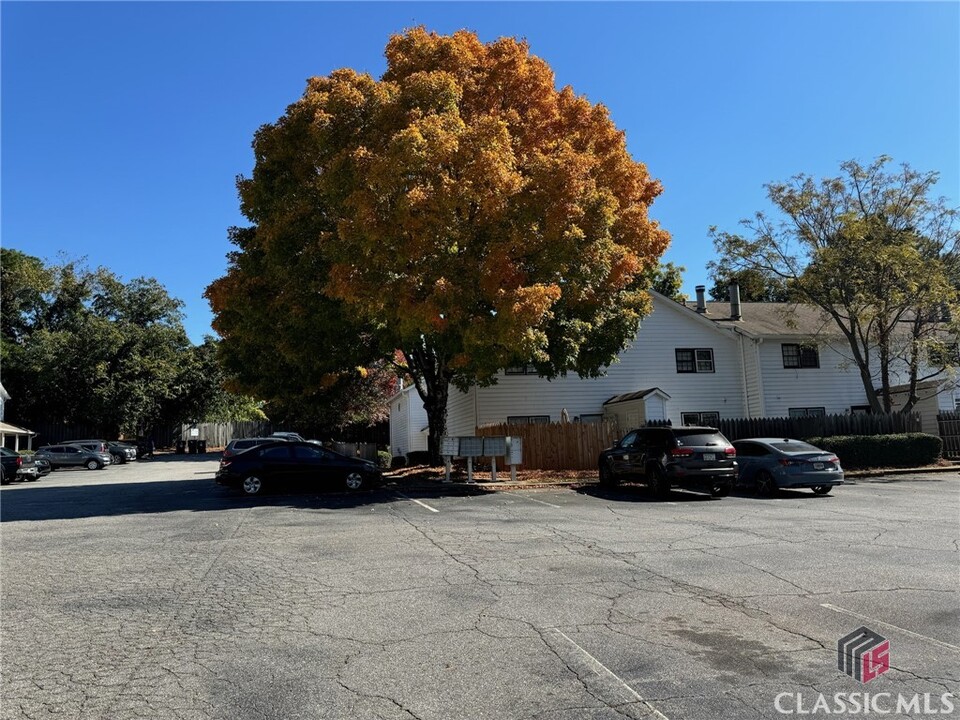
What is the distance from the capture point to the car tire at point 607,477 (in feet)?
60.5

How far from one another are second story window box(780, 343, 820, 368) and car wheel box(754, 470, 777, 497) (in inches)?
624

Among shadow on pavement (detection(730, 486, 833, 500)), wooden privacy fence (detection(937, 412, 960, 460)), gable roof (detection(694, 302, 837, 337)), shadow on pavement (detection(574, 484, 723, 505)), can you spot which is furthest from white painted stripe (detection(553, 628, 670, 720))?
wooden privacy fence (detection(937, 412, 960, 460))

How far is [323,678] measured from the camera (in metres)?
4.65

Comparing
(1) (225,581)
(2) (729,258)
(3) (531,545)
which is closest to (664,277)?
(2) (729,258)

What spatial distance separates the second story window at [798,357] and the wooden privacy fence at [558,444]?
12.3 meters

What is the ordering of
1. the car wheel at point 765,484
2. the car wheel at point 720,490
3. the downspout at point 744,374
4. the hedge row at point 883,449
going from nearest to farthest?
the car wheel at point 720,490 → the car wheel at point 765,484 → the hedge row at point 883,449 → the downspout at point 744,374

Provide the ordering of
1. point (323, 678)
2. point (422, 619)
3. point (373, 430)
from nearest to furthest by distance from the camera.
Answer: point (323, 678)
point (422, 619)
point (373, 430)

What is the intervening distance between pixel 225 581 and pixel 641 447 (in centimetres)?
1163

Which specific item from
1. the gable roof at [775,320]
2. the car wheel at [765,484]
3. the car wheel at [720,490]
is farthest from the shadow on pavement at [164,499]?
the gable roof at [775,320]

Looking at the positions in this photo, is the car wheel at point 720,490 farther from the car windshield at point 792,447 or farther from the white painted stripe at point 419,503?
the white painted stripe at point 419,503

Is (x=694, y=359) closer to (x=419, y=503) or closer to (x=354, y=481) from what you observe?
(x=354, y=481)

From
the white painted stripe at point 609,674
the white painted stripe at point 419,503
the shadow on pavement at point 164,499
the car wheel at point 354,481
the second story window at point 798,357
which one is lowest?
the white painted stripe at point 609,674

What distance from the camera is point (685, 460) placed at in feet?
51.4

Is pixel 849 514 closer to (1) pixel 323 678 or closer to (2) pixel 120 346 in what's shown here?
(1) pixel 323 678
